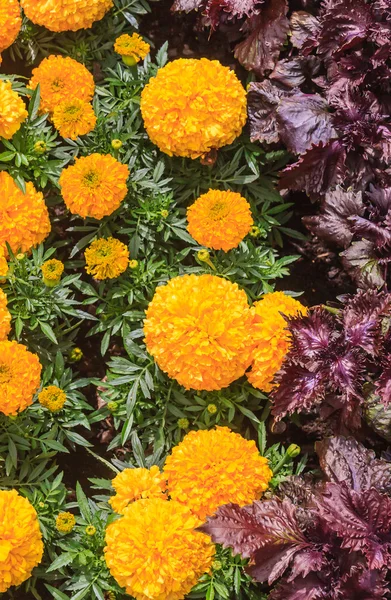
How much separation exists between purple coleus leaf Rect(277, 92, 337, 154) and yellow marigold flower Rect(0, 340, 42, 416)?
4.16 feet

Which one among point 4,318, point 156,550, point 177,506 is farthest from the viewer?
point 4,318

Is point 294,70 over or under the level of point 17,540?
over

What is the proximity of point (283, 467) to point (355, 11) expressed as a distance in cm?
170

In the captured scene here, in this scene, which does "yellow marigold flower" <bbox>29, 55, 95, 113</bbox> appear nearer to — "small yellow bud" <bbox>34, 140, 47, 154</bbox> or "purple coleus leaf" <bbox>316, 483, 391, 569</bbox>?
"small yellow bud" <bbox>34, 140, 47, 154</bbox>

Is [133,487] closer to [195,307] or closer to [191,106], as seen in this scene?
[195,307]

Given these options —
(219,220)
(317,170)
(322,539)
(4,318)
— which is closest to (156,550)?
(322,539)

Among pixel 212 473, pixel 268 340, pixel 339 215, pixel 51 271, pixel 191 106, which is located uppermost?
pixel 191 106

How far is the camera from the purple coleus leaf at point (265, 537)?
237 centimetres

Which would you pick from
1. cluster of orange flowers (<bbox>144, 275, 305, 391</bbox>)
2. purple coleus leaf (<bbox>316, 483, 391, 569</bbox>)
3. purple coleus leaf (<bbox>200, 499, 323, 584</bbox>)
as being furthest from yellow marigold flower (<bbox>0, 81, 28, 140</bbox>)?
purple coleus leaf (<bbox>316, 483, 391, 569</bbox>)

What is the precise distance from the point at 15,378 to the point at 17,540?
50cm

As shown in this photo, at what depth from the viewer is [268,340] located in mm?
2672

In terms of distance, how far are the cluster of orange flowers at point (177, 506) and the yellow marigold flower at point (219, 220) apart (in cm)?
65

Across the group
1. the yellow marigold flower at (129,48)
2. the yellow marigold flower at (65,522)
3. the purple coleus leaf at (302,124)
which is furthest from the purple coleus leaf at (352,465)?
the yellow marigold flower at (129,48)

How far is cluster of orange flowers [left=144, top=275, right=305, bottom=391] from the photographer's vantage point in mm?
2520
